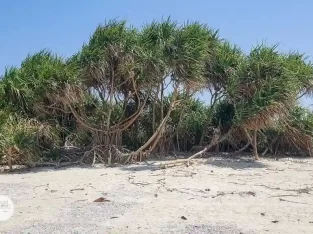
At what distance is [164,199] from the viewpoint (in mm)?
7762

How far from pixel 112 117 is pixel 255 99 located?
4291mm

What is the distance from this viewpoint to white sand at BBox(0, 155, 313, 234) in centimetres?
600

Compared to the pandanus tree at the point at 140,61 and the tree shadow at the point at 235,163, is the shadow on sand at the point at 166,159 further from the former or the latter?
the pandanus tree at the point at 140,61

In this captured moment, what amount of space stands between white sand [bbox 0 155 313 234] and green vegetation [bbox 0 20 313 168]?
4.73 ft

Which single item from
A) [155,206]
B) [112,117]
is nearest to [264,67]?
[112,117]

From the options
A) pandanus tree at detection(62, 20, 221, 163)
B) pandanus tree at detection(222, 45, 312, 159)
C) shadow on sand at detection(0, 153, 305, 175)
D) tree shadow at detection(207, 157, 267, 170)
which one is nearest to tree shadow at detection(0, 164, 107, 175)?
shadow on sand at detection(0, 153, 305, 175)

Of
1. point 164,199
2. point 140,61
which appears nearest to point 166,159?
point 140,61

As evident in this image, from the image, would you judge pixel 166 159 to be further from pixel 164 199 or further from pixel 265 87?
pixel 164 199

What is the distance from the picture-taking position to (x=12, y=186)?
9211 mm

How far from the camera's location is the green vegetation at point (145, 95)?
1205 centimetres

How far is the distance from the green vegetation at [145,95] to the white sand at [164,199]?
1.44 metres

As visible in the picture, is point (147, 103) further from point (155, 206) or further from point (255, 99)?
point (155, 206)

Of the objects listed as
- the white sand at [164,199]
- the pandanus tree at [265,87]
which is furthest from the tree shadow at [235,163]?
the pandanus tree at [265,87]

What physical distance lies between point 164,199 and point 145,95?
6057mm
